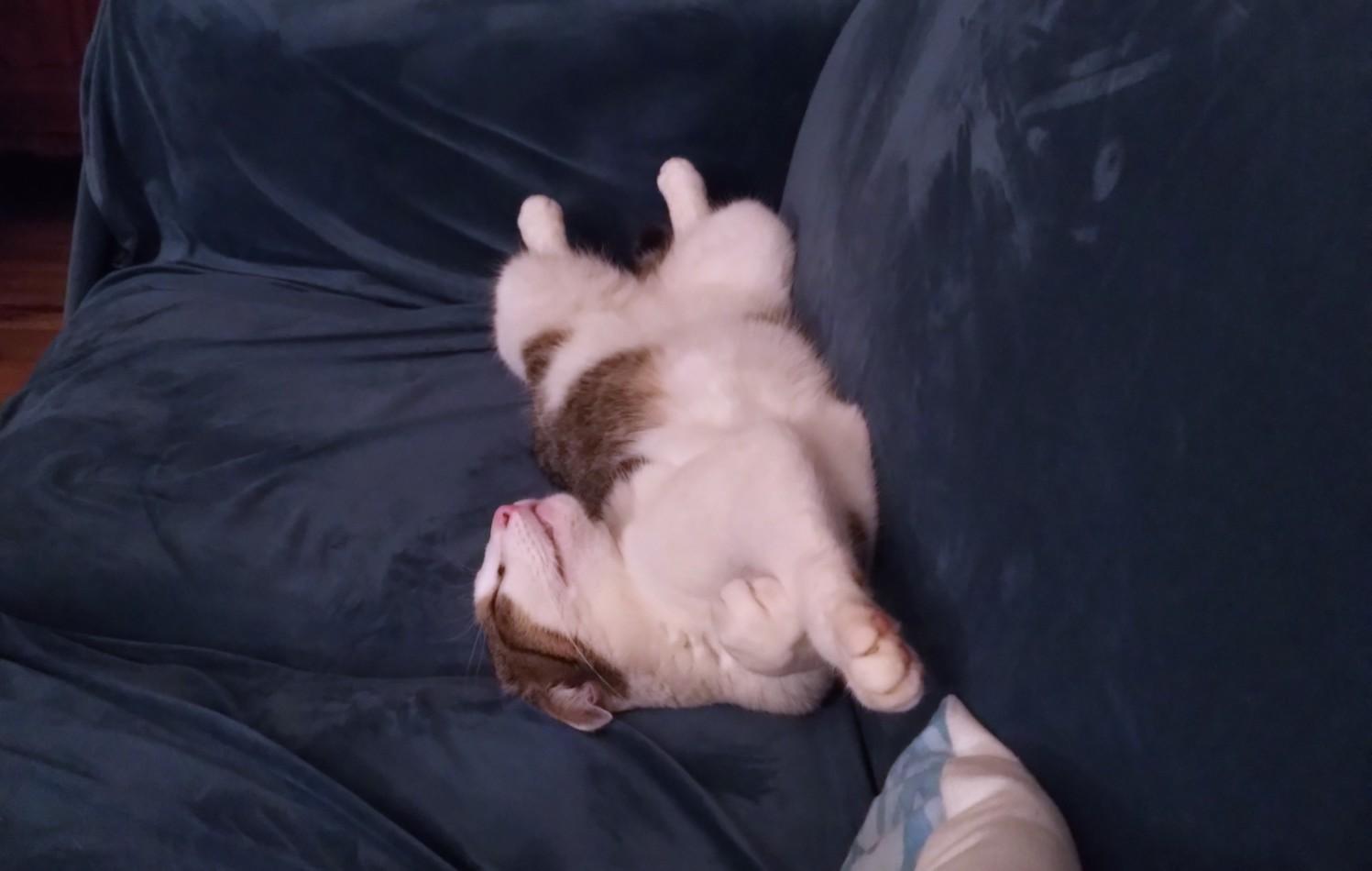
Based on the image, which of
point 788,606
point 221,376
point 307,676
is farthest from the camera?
point 221,376

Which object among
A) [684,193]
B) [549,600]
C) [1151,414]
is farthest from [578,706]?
[684,193]

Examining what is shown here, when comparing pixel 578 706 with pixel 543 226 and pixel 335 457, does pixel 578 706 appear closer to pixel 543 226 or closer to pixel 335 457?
pixel 335 457

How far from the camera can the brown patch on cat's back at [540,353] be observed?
5.88 feet

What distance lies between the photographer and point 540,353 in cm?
180

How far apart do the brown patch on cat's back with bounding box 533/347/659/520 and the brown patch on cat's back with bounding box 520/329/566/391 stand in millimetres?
116

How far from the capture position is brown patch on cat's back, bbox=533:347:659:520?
1.55m

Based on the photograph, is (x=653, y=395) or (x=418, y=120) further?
(x=418, y=120)

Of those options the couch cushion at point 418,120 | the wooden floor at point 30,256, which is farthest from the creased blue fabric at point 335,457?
the wooden floor at point 30,256

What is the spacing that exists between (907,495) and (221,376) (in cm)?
136

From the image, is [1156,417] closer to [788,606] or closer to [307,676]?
[788,606]

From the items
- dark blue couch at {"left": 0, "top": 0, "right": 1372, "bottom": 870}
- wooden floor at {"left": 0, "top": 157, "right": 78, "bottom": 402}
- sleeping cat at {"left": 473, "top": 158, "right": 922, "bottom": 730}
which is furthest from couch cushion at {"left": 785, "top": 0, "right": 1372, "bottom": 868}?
wooden floor at {"left": 0, "top": 157, "right": 78, "bottom": 402}

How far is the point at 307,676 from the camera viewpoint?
142 cm

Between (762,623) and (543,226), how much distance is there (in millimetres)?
1083

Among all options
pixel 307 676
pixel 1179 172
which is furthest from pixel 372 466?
pixel 1179 172
